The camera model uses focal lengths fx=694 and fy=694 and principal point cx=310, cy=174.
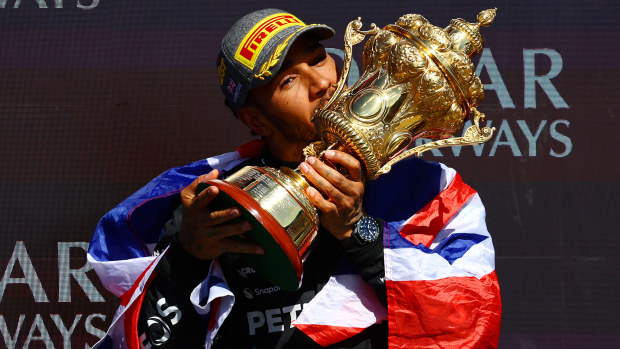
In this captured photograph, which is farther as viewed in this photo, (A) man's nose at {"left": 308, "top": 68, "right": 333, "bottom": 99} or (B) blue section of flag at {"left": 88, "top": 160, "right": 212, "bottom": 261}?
(B) blue section of flag at {"left": 88, "top": 160, "right": 212, "bottom": 261}

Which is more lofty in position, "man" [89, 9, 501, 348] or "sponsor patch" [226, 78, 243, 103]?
"sponsor patch" [226, 78, 243, 103]

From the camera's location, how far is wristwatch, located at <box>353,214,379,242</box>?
4.92 ft

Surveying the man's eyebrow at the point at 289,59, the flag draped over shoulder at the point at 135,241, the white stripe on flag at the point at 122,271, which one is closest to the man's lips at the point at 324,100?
the man's eyebrow at the point at 289,59

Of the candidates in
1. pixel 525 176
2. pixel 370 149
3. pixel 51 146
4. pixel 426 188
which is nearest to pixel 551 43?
pixel 525 176

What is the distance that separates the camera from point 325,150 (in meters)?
1.53

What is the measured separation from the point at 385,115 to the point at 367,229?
0.25 m

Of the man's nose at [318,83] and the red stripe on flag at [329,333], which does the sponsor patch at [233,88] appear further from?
the red stripe on flag at [329,333]

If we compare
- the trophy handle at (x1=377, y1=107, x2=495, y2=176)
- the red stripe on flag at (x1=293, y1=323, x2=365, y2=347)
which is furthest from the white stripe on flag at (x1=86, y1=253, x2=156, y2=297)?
the trophy handle at (x1=377, y1=107, x2=495, y2=176)

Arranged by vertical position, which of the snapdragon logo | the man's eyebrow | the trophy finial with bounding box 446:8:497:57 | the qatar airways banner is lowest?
the qatar airways banner

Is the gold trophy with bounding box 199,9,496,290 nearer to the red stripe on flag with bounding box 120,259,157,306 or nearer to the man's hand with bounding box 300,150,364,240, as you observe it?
the man's hand with bounding box 300,150,364,240

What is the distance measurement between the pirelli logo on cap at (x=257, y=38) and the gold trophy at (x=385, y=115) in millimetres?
190

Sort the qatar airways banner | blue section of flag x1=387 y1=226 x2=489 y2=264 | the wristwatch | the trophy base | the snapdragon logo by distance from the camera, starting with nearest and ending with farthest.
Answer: the trophy base → the wristwatch → blue section of flag x1=387 y1=226 x2=489 y2=264 → the qatar airways banner → the snapdragon logo

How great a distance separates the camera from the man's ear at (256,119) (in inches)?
69.7

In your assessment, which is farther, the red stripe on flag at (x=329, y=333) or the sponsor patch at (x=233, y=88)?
the sponsor patch at (x=233, y=88)
